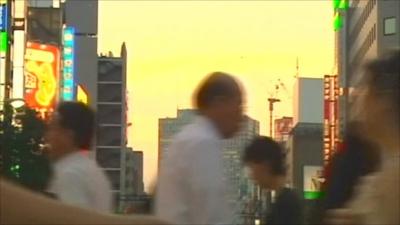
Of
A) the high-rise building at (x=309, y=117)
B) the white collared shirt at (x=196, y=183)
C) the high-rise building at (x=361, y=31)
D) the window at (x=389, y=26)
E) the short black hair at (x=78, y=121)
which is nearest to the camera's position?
the white collared shirt at (x=196, y=183)

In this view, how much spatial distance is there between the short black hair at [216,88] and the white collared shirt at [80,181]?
790 millimetres

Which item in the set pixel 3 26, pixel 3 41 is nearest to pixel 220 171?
pixel 3 26

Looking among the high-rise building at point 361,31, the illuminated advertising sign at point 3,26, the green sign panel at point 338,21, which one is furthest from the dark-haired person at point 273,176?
the green sign panel at point 338,21

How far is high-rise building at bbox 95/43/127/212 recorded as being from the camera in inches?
5162

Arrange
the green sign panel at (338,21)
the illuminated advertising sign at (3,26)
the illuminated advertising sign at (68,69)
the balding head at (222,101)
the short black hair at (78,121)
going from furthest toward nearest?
the green sign panel at (338,21) → the illuminated advertising sign at (68,69) → the illuminated advertising sign at (3,26) → the short black hair at (78,121) → the balding head at (222,101)

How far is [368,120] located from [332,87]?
4340 inches

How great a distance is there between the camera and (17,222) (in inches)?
76.2

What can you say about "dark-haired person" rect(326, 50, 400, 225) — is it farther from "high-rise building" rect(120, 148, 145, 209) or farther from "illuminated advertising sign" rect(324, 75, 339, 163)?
"high-rise building" rect(120, 148, 145, 209)

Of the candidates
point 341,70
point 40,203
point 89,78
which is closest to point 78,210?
point 40,203

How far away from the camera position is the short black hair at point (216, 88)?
5.38 metres

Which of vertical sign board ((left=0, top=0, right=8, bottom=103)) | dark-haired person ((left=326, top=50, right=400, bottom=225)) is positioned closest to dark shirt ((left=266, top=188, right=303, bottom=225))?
dark-haired person ((left=326, top=50, right=400, bottom=225))

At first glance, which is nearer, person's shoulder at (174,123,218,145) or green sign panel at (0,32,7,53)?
person's shoulder at (174,123,218,145)

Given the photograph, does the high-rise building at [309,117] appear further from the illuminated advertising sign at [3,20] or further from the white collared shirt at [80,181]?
the white collared shirt at [80,181]

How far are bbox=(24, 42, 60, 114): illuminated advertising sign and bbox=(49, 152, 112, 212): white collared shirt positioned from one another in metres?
54.9
